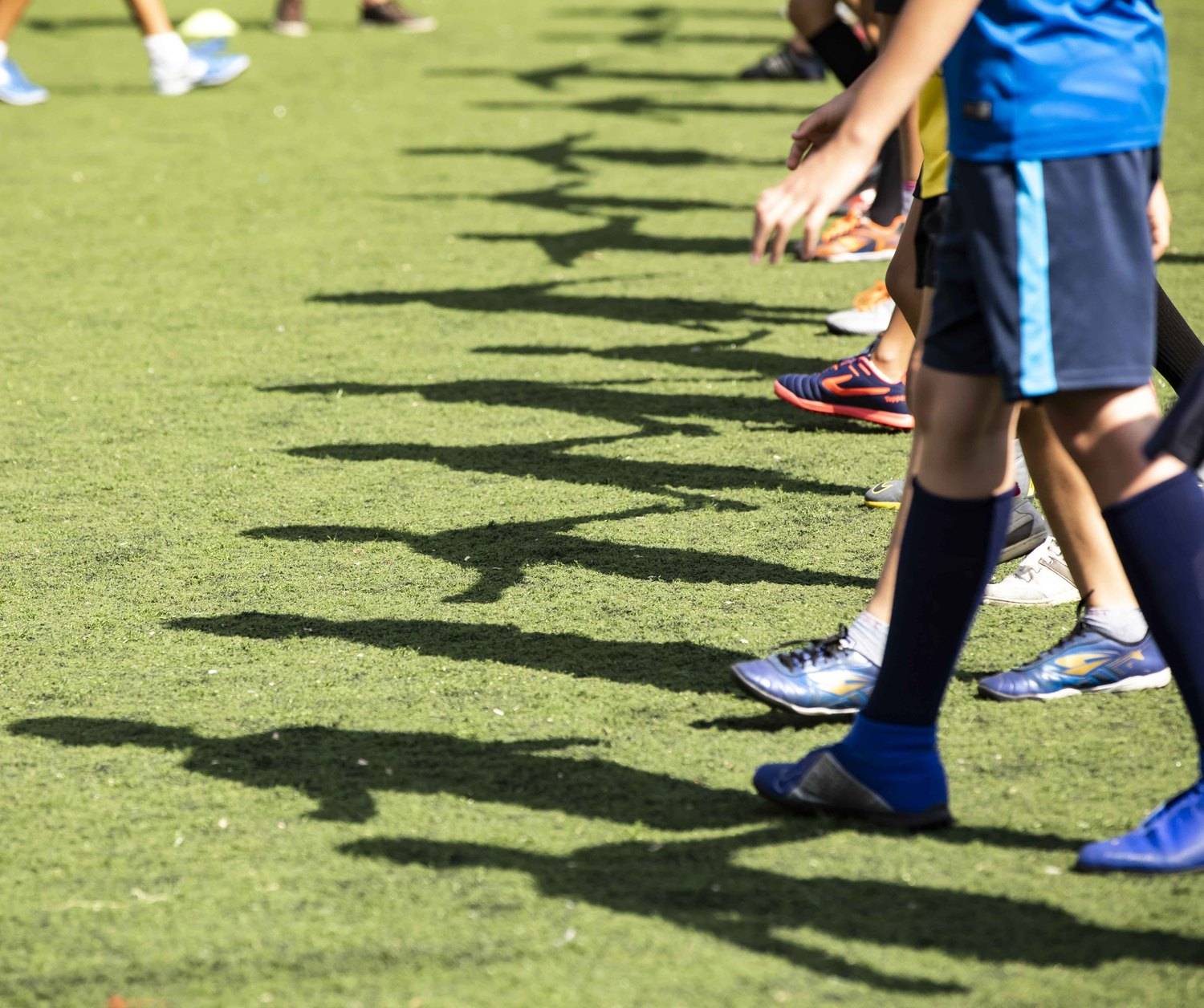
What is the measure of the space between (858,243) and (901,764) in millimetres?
3883

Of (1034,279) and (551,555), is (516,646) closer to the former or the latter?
(551,555)

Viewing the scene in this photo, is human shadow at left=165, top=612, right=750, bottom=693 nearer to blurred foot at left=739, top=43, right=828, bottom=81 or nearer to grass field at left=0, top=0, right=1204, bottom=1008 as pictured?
grass field at left=0, top=0, right=1204, bottom=1008

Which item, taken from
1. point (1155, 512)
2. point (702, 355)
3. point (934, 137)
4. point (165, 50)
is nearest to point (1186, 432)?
point (1155, 512)

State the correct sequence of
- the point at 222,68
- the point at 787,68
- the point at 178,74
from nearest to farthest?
the point at 178,74, the point at 222,68, the point at 787,68

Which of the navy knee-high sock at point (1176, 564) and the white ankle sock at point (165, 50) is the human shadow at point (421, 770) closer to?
the navy knee-high sock at point (1176, 564)

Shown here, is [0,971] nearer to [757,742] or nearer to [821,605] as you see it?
[757,742]

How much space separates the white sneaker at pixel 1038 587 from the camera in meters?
Result: 2.92

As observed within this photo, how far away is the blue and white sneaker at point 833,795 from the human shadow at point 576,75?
8.24 meters

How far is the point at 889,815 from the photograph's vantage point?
6.99ft

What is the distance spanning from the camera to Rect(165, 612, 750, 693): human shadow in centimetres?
266

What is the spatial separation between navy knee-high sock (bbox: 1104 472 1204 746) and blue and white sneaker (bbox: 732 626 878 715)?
0.54m

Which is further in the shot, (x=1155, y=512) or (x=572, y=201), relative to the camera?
(x=572, y=201)

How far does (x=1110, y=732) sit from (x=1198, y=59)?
29.2 ft

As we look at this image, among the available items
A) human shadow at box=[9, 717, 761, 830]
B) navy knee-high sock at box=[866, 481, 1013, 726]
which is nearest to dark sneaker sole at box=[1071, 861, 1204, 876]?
navy knee-high sock at box=[866, 481, 1013, 726]
